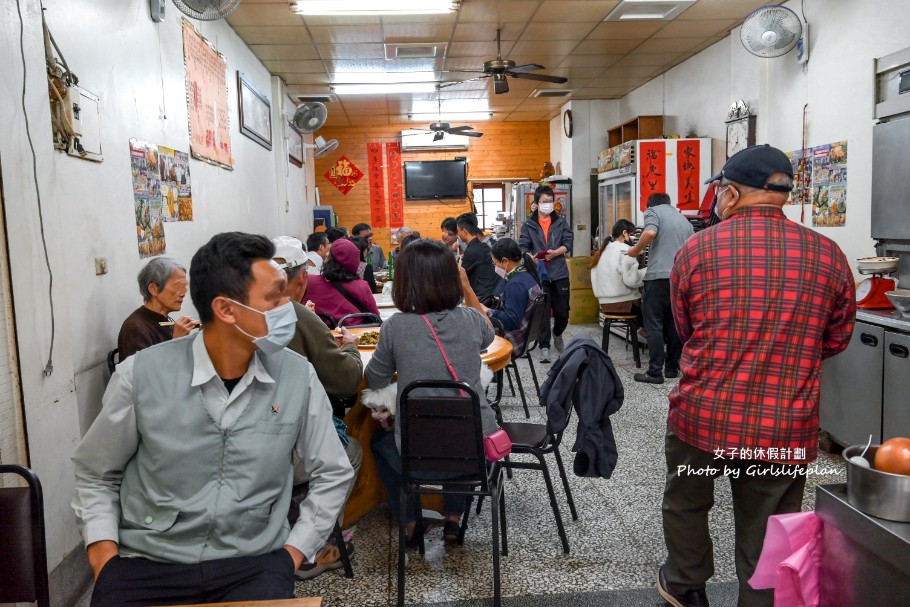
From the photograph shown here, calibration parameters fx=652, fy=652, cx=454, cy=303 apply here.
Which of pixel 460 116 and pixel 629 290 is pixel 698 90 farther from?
pixel 460 116

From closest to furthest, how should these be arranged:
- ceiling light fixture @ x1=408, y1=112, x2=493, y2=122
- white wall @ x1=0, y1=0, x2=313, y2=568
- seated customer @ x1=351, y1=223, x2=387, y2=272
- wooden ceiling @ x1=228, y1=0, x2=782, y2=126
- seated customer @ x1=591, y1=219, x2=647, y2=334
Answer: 1. white wall @ x1=0, y1=0, x2=313, y2=568
2. wooden ceiling @ x1=228, y1=0, x2=782, y2=126
3. seated customer @ x1=591, y1=219, x2=647, y2=334
4. seated customer @ x1=351, y1=223, x2=387, y2=272
5. ceiling light fixture @ x1=408, y1=112, x2=493, y2=122

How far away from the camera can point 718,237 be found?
1.91 m

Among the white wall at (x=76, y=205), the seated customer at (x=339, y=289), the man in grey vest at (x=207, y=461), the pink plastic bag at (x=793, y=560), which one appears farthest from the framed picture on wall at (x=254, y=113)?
the pink plastic bag at (x=793, y=560)

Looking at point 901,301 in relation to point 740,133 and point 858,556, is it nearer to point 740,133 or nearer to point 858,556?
point 858,556

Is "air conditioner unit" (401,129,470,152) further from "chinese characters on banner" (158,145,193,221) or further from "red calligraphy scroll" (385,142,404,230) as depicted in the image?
"chinese characters on banner" (158,145,193,221)

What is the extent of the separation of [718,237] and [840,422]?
2.37 metres

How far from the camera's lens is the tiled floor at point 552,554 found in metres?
Answer: 2.42

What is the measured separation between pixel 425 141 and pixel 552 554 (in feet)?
32.3

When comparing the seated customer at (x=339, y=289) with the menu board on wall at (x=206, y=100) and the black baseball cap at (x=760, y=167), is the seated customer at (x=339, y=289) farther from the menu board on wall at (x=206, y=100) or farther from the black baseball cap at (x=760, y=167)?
the black baseball cap at (x=760, y=167)

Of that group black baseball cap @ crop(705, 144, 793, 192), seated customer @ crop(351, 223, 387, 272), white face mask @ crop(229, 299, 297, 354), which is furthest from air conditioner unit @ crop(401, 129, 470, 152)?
white face mask @ crop(229, 299, 297, 354)

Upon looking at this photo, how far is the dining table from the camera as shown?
2949mm

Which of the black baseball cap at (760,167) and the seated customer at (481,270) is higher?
the black baseball cap at (760,167)

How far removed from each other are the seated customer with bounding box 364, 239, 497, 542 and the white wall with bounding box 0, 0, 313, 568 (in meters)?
1.16

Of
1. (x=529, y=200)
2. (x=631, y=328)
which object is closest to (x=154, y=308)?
(x=631, y=328)
